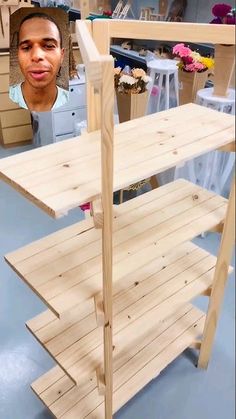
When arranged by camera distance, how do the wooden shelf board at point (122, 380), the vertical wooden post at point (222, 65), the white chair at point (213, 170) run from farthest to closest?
the white chair at point (213, 170) < the vertical wooden post at point (222, 65) < the wooden shelf board at point (122, 380)

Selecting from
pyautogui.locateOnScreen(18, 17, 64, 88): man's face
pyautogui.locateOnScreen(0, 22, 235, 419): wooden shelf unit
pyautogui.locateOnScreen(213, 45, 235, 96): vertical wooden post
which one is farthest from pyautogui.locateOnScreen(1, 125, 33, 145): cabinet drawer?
pyautogui.locateOnScreen(0, 22, 235, 419): wooden shelf unit

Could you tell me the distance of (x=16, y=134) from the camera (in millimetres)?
3510

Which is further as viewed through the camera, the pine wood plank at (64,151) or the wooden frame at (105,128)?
the pine wood plank at (64,151)

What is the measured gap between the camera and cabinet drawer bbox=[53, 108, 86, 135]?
303cm

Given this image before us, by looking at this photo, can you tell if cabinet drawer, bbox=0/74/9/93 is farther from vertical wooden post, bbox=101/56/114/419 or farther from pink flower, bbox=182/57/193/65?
vertical wooden post, bbox=101/56/114/419

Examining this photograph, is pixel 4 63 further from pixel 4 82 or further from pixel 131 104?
pixel 131 104

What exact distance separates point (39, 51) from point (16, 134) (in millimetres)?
1348

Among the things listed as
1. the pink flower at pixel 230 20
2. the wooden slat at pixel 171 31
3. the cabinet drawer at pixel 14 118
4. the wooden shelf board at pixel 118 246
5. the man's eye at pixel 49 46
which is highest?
the pink flower at pixel 230 20

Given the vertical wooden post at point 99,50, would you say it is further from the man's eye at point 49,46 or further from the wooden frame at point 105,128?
the man's eye at point 49,46

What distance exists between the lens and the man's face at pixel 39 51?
221 cm

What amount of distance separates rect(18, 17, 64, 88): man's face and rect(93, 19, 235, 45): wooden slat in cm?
138

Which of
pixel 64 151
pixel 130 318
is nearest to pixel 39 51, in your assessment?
pixel 64 151

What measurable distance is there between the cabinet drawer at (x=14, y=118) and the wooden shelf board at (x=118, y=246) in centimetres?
242

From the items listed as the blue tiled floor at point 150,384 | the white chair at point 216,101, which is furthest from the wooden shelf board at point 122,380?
the white chair at point 216,101
